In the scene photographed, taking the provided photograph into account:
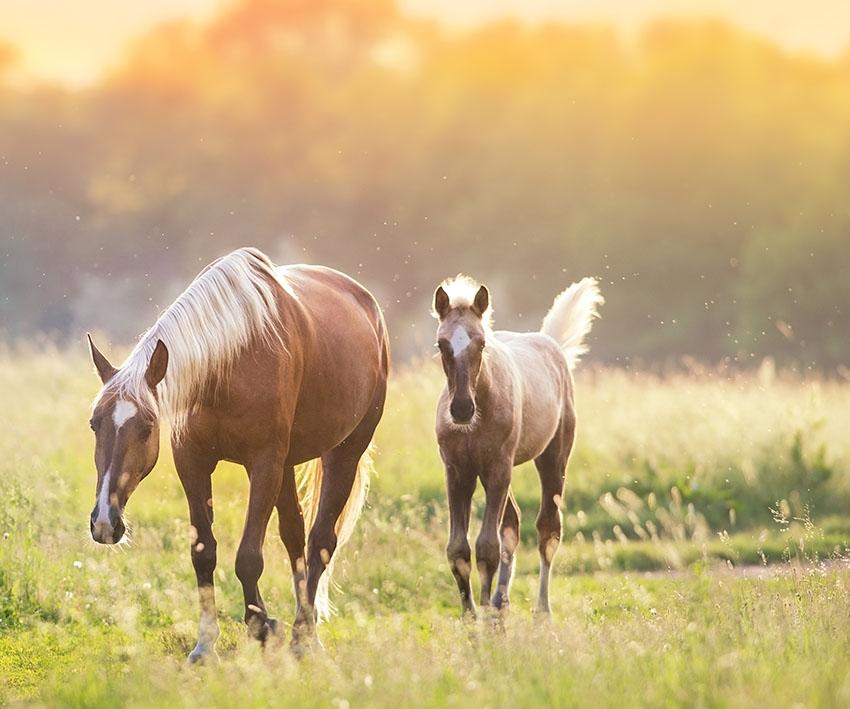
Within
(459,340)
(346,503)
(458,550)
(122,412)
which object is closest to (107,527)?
(122,412)

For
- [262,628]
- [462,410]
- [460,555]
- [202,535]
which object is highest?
[462,410]

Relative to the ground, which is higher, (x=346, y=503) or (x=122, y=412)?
(x=122, y=412)

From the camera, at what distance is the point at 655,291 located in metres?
40.2

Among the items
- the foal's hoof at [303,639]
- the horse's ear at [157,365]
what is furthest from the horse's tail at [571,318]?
the horse's ear at [157,365]

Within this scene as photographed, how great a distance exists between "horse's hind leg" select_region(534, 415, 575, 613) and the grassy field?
0.94 ft

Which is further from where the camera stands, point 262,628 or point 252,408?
point 262,628

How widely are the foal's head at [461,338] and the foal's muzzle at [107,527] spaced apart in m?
1.87

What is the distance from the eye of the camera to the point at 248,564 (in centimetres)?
704

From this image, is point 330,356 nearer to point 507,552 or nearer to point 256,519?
point 256,519

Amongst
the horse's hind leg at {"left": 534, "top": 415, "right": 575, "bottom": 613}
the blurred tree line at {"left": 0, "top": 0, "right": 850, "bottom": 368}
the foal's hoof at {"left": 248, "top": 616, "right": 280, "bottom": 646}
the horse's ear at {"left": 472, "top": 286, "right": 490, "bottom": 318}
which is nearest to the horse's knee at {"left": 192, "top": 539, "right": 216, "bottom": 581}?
the foal's hoof at {"left": 248, "top": 616, "right": 280, "bottom": 646}

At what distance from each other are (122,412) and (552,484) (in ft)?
12.3

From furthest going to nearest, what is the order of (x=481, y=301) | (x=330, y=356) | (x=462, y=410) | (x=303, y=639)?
(x=330, y=356), (x=303, y=639), (x=481, y=301), (x=462, y=410)

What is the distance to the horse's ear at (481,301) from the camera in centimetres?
725

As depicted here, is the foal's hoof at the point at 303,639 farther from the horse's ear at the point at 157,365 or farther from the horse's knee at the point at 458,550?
the horse's ear at the point at 157,365
